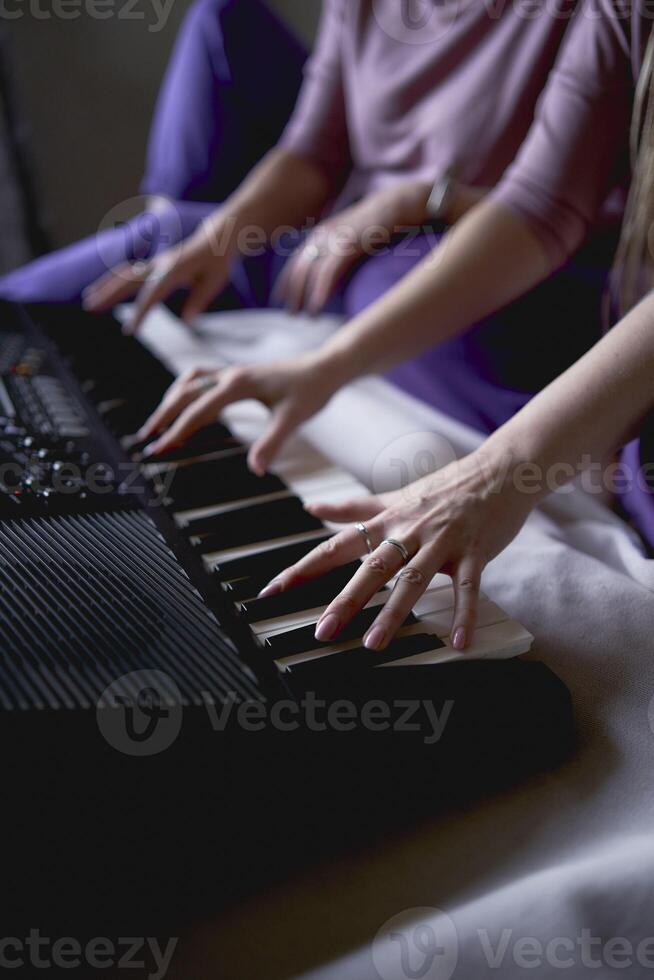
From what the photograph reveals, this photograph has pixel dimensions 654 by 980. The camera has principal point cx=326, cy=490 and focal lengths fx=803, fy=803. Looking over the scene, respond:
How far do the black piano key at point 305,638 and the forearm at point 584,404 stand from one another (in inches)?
8.2

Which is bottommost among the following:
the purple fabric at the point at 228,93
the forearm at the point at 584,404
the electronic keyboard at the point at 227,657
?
the electronic keyboard at the point at 227,657

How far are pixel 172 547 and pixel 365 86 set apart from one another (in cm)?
96

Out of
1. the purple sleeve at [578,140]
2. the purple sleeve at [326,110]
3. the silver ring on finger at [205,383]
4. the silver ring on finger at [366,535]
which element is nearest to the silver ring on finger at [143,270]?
the purple sleeve at [326,110]

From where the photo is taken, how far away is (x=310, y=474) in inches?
33.1

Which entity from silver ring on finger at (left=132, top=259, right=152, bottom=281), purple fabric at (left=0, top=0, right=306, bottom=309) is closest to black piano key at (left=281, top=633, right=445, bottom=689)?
silver ring on finger at (left=132, top=259, right=152, bottom=281)

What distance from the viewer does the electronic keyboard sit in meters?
0.45

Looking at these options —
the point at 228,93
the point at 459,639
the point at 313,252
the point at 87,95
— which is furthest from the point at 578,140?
the point at 87,95

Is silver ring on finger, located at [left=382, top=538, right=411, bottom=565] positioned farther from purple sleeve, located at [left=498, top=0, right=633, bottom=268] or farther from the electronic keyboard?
purple sleeve, located at [left=498, top=0, right=633, bottom=268]

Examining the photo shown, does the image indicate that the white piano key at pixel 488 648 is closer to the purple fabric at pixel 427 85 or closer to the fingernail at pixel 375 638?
the fingernail at pixel 375 638

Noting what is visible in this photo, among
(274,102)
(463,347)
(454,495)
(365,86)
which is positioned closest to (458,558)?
(454,495)

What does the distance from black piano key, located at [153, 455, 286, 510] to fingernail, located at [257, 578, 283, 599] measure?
16 centimetres

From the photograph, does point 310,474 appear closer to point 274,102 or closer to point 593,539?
point 593,539

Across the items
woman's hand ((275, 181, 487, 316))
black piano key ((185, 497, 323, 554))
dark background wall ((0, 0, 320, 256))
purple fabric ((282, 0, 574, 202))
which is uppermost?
dark background wall ((0, 0, 320, 256))

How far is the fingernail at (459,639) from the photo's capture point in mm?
557
